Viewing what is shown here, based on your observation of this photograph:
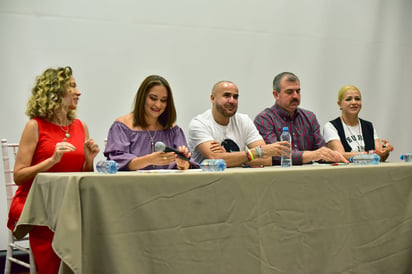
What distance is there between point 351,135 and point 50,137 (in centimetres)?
217

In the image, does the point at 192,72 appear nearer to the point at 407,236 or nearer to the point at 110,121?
the point at 110,121

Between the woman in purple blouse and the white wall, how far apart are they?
0.81 m

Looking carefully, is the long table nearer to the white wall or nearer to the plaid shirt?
the plaid shirt

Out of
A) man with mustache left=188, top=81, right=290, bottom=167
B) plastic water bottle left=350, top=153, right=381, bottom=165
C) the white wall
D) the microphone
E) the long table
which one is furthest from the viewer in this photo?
the white wall

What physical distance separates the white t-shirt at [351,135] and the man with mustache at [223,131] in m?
0.65

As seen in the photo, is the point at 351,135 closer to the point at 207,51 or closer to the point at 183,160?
the point at 207,51

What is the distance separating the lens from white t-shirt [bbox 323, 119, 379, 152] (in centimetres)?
325

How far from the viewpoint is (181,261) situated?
1514mm

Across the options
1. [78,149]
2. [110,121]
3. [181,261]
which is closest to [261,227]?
[181,261]

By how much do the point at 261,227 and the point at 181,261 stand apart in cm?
33

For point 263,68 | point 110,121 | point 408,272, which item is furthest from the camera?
point 263,68

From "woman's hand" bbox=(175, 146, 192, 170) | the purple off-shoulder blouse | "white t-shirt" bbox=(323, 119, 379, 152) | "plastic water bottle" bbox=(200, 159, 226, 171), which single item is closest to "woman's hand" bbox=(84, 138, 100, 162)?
the purple off-shoulder blouse

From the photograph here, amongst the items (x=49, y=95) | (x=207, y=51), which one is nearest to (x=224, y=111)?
(x=207, y=51)

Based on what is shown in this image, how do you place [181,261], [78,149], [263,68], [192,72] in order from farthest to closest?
1. [263,68]
2. [192,72]
3. [78,149]
4. [181,261]
